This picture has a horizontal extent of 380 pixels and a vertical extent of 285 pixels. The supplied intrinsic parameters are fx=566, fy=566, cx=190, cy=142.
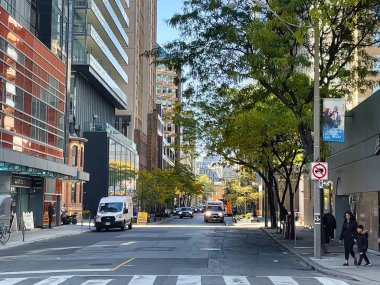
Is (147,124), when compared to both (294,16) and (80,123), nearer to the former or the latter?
(80,123)

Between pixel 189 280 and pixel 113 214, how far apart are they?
27.0m

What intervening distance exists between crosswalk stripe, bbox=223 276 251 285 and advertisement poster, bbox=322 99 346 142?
7540 mm

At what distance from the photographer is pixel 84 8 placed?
58.5m

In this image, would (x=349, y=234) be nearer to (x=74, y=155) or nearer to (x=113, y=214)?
(x=113, y=214)

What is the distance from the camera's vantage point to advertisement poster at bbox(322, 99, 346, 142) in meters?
19.9

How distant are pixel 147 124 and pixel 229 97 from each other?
73.7 meters

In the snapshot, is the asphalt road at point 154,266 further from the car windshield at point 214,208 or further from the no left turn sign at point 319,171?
the car windshield at point 214,208

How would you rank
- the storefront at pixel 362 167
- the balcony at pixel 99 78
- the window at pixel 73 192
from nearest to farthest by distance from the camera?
the storefront at pixel 362 167 < the window at pixel 73 192 < the balcony at pixel 99 78

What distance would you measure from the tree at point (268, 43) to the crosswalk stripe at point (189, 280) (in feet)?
26.9

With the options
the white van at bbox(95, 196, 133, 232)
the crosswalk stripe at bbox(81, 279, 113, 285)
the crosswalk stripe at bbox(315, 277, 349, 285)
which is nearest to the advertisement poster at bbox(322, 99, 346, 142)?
the crosswalk stripe at bbox(315, 277, 349, 285)

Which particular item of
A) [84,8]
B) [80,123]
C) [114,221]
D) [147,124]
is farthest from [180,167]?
[114,221]

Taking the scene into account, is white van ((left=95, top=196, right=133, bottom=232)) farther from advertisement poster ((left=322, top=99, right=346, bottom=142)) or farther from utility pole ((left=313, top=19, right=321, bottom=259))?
advertisement poster ((left=322, top=99, right=346, bottom=142))

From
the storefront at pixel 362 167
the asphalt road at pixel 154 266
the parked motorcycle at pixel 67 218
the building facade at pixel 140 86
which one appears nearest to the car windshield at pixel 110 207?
the parked motorcycle at pixel 67 218

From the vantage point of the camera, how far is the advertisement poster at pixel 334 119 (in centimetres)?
1991
